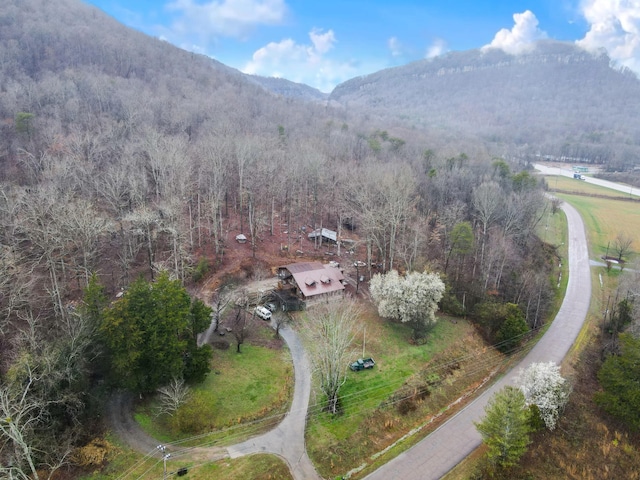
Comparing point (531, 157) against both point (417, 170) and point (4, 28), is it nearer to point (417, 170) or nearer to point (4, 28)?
point (417, 170)

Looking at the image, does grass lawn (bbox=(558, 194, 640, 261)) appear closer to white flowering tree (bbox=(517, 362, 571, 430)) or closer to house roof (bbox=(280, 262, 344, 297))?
white flowering tree (bbox=(517, 362, 571, 430))

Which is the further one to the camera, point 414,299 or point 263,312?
point 263,312

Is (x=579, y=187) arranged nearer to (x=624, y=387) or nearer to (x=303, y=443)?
(x=624, y=387)

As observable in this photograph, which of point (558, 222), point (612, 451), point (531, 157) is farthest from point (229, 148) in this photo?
point (531, 157)

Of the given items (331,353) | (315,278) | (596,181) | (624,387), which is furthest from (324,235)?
(596,181)

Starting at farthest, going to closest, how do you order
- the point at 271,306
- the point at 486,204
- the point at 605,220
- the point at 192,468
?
the point at 605,220
the point at 486,204
the point at 271,306
the point at 192,468

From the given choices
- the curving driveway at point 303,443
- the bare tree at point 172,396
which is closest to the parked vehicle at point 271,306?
the curving driveway at point 303,443

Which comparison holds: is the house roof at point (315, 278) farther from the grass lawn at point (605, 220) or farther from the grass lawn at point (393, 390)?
the grass lawn at point (605, 220)

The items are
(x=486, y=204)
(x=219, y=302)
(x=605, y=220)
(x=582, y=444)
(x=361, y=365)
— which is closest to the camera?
(x=582, y=444)
